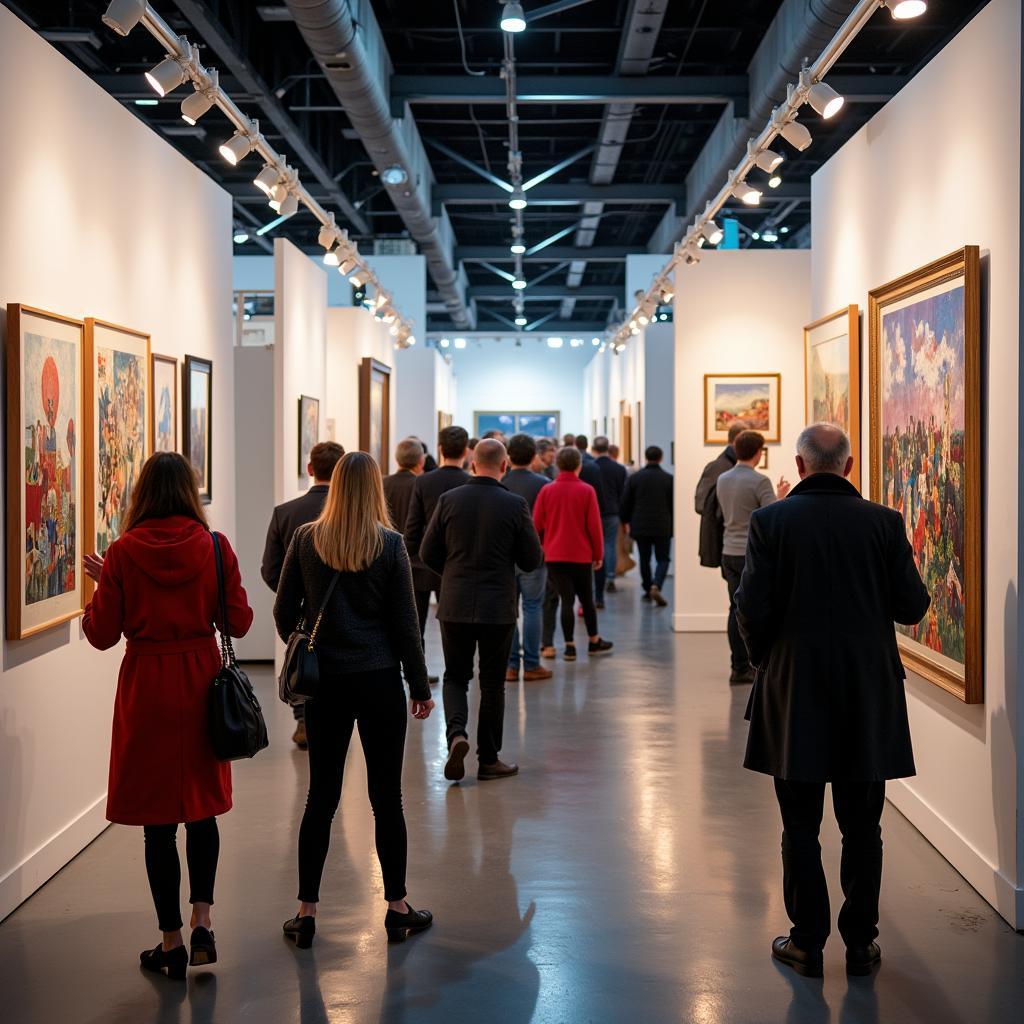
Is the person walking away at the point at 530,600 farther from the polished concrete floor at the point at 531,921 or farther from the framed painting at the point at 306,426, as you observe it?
the polished concrete floor at the point at 531,921

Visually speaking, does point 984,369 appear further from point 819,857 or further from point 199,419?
point 199,419

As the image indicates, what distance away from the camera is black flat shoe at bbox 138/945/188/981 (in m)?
4.06

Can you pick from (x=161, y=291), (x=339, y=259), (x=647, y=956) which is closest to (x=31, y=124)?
(x=161, y=291)

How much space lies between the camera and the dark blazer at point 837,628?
4.00 metres

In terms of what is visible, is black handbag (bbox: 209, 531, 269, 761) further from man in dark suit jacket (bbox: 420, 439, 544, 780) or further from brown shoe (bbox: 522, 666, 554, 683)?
brown shoe (bbox: 522, 666, 554, 683)

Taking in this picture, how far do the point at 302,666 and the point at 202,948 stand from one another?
3.07 feet

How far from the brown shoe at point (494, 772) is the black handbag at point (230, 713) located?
2625mm

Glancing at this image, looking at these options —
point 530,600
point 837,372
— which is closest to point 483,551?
point 837,372

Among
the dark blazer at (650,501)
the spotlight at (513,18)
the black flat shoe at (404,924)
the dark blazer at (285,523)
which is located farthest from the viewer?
the dark blazer at (650,501)

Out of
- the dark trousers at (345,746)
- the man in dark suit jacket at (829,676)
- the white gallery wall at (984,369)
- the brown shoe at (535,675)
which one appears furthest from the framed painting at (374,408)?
the man in dark suit jacket at (829,676)

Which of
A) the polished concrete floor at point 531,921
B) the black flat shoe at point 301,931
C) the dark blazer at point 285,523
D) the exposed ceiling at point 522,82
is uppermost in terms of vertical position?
the exposed ceiling at point 522,82

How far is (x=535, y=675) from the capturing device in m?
9.36

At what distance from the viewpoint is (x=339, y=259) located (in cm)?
1195

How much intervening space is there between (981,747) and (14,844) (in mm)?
3479
